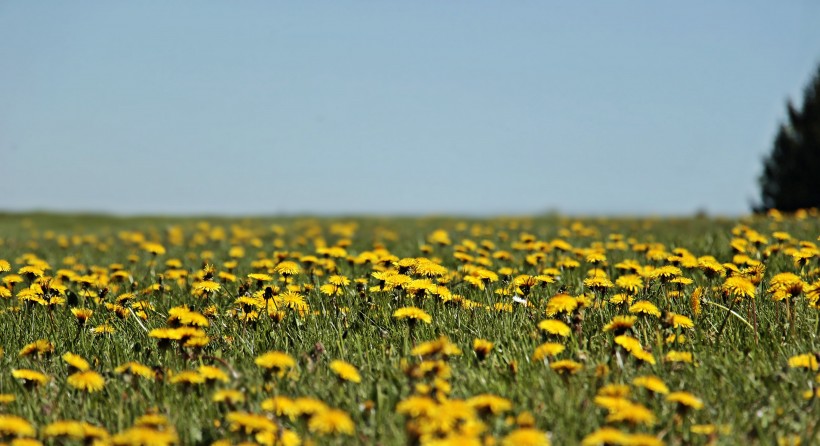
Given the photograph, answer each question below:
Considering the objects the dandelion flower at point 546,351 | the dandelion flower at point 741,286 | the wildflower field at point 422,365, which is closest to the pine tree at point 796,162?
the wildflower field at point 422,365

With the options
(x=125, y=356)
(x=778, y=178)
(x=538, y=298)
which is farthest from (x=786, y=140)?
(x=125, y=356)

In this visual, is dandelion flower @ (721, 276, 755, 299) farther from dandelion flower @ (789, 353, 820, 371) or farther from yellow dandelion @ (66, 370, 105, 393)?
yellow dandelion @ (66, 370, 105, 393)

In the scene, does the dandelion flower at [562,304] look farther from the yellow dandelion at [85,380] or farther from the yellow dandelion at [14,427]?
the yellow dandelion at [14,427]

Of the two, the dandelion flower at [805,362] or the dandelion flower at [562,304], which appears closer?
the dandelion flower at [805,362]

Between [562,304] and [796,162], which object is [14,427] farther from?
[796,162]

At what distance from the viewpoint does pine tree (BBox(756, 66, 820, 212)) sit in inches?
1033

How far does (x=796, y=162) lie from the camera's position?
2678 centimetres

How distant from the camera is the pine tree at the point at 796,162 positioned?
26250 mm

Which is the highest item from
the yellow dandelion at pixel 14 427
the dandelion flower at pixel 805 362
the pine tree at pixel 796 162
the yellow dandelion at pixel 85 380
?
the pine tree at pixel 796 162

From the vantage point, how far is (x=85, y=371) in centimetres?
293

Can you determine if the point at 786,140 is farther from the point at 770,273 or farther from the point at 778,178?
the point at 770,273

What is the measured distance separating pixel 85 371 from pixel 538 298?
2.45m

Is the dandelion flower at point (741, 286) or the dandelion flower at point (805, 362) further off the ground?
the dandelion flower at point (741, 286)

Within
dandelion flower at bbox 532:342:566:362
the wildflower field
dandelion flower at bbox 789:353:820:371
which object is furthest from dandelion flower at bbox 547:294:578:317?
dandelion flower at bbox 789:353:820:371
